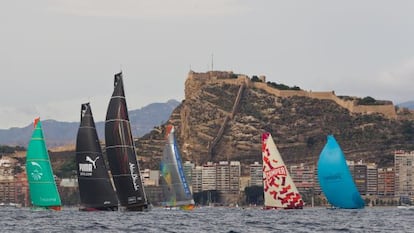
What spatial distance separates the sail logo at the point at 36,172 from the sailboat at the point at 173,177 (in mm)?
16031

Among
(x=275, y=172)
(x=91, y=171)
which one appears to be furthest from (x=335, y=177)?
(x=91, y=171)

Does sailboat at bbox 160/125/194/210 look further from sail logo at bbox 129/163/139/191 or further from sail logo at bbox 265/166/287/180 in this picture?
sail logo at bbox 129/163/139/191

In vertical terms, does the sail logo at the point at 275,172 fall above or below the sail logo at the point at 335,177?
above

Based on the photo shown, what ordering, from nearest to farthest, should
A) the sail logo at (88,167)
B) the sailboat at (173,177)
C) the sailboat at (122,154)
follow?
1. the sailboat at (122,154)
2. the sail logo at (88,167)
3. the sailboat at (173,177)

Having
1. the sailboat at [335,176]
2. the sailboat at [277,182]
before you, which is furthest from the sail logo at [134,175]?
the sailboat at [277,182]

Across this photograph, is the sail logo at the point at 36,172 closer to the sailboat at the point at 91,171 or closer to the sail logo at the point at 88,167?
the sailboat at the point at 91,171

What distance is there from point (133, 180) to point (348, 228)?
2864cm

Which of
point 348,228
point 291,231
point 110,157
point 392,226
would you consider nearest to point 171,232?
point 291,231

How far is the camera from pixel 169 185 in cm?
13800

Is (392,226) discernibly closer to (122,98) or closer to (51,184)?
(122,98)

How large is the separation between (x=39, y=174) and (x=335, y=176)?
1174 inches

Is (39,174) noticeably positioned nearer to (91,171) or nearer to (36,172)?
(36,172)

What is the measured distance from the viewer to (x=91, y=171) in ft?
375

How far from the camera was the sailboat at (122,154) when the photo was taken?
109188mm
